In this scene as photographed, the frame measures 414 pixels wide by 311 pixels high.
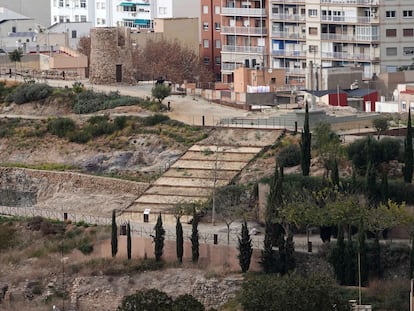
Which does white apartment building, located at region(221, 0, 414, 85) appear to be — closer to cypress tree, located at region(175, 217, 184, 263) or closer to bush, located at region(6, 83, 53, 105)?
bush, located at region(6, 83, 53, 105)

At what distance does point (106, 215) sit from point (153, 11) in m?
59.2

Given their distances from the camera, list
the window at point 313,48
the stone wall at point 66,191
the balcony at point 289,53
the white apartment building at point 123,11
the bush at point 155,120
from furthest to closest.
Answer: the white apartment building at point 123,11 < the balcony at point 289,53 < the window at point 313,48 < the bush at point 155,120 < the stone wall at point 66,191

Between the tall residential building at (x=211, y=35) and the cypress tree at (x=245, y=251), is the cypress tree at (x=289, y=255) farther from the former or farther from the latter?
the tall residential building at (x=211, y=35)

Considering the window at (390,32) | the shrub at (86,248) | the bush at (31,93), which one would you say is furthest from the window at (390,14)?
the shrub at (86,248)

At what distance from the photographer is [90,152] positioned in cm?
9850

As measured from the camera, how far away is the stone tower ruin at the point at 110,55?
10938cm

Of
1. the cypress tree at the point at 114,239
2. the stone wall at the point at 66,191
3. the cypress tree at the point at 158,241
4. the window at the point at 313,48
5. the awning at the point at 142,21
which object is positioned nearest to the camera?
the cypress tree at the point at 158,241

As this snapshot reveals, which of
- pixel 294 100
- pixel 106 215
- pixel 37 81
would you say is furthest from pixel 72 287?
pixel 37 81

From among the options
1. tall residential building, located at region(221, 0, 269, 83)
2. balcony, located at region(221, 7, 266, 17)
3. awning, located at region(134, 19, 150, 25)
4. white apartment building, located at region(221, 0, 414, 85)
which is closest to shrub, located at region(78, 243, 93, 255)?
white apartment building, located at region(221, 0, 414, 85)

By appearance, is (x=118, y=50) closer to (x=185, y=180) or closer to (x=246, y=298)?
(x=185, y=180)

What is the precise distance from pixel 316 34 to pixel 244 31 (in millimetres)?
7159

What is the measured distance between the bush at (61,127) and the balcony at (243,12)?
24.2m

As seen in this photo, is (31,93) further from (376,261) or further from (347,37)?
(376,261)

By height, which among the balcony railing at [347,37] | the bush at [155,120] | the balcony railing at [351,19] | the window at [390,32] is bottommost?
the bush at [155,120]
